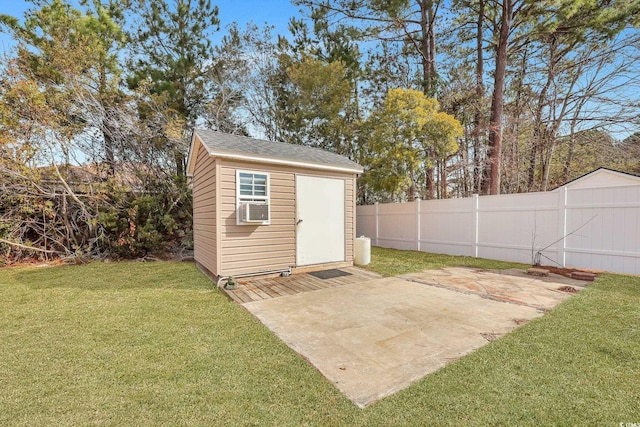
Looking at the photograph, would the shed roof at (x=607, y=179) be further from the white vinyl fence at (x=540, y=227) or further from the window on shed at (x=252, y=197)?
the window on shed at (x=252, y=197)

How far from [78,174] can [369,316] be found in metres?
8.78

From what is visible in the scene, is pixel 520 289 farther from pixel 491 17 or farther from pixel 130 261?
pixel 491 17

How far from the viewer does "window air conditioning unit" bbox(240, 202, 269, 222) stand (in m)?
4.89

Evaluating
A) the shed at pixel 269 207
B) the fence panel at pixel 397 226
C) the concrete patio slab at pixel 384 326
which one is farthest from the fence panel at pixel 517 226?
Result: the shed at pixel 269 207

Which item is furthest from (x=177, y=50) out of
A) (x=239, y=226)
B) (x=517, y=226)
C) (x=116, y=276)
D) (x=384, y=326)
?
(x=517, y=226)

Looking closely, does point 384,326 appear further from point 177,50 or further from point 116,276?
point 177,50

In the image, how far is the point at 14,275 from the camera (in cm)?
596

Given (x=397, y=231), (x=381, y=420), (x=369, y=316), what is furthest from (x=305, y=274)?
(x=397, y=231)

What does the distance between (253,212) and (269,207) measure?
0.46 metres

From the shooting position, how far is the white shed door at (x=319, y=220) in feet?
18.9

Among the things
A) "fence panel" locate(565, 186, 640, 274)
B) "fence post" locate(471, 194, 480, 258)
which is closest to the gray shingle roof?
"fence post" locate(471, 194, 480, 258)

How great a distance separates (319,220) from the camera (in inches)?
236

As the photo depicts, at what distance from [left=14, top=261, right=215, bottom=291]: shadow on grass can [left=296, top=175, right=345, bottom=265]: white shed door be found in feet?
6.41

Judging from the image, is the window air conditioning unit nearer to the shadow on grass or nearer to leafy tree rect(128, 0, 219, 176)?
the shadow on grass
